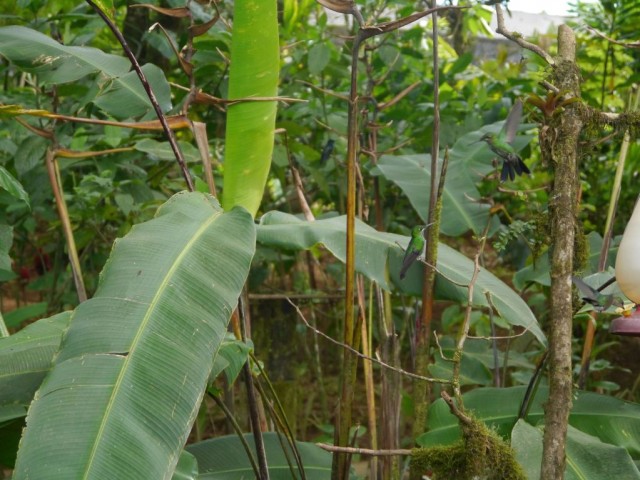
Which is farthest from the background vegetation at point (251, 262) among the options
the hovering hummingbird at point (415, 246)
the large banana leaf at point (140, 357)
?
the hovering hummingbird at point (415, 246)

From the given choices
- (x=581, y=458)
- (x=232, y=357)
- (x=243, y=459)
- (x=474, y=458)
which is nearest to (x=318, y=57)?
(x=243, y=459)

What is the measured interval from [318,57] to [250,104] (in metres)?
1.21

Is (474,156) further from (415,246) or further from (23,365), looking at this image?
(23,365)

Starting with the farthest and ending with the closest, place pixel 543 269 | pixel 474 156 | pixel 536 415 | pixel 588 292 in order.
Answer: pixel 474 156 → pixel 543 269 → pixel 536 415 → pixel 588 292

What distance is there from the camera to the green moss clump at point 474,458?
5.21 feet

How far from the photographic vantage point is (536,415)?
2211mm

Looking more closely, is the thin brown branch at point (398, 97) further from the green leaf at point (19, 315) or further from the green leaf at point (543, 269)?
the green leaf at point (19, 315)

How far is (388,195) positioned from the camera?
3.69m

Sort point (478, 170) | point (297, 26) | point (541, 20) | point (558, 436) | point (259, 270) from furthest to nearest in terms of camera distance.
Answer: point (541, 20) → point (259, 270) → point (297, 26) → point (478, 170) → point (558, 436)

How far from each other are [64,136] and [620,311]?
7.48 feet

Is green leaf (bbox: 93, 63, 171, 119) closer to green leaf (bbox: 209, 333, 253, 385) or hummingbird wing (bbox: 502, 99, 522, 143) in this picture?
green leaf (bbox: 209, 333, 253, 385)

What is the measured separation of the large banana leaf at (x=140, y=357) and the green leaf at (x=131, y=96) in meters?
0.57

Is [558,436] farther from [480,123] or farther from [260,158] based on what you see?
[480,123]

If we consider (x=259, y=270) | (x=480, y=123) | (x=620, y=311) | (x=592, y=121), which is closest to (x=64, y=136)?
(x=259, y=270)
